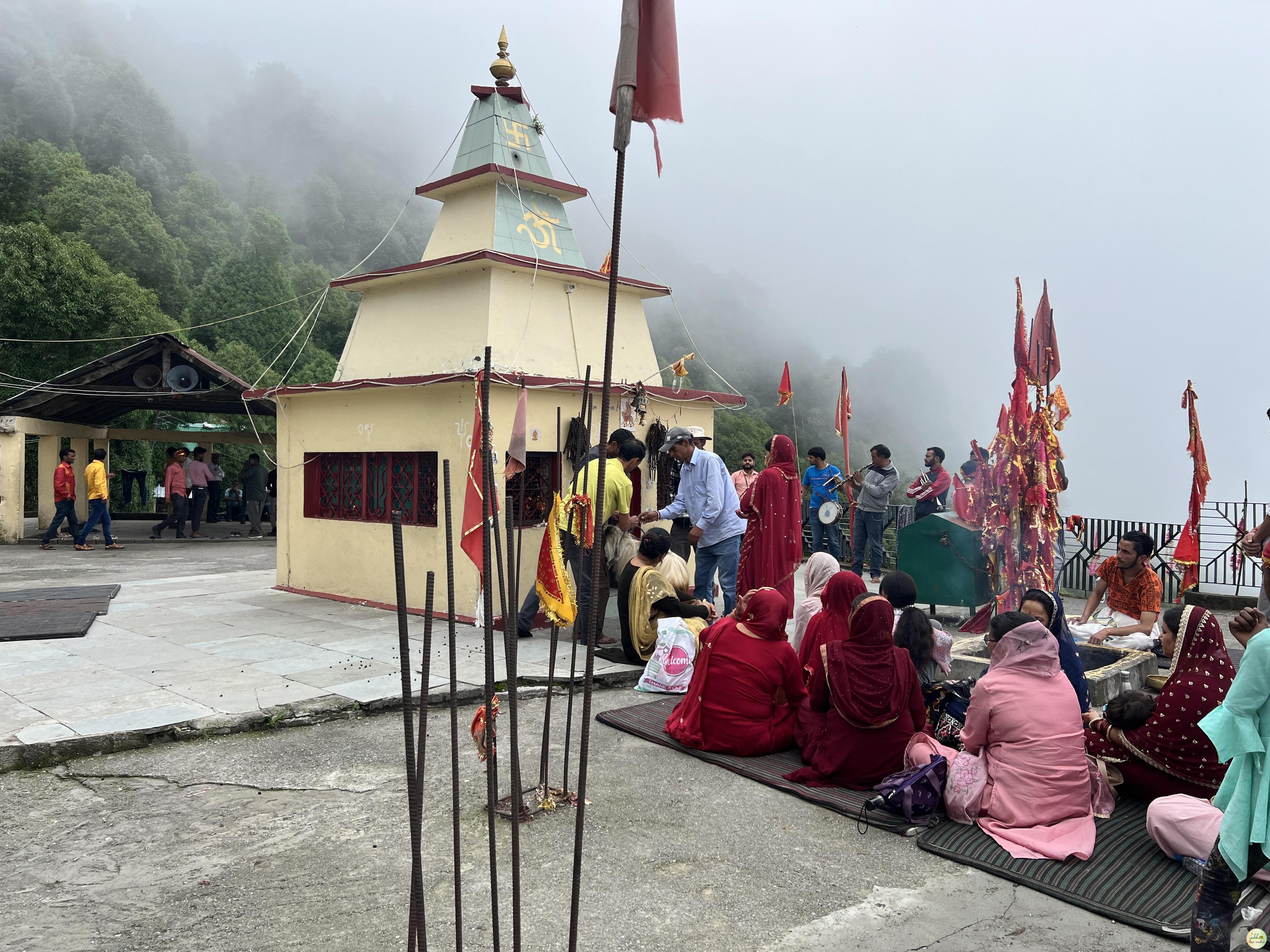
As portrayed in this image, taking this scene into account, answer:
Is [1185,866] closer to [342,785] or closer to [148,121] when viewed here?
[342,785]

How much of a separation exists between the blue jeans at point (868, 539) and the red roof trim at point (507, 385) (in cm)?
225

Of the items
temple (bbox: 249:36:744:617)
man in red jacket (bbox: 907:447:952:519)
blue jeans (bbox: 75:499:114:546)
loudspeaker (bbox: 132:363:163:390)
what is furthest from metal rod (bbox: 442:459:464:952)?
loudspeaker (bbox: 132:363:163:390)

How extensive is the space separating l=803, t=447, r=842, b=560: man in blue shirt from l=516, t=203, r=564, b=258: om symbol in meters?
4.23

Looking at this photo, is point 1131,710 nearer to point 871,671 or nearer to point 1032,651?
point 1032,651

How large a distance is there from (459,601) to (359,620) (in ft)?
3.92

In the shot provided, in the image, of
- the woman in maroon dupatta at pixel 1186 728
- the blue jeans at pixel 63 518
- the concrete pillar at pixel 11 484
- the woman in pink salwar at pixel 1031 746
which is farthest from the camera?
the concrete pillar at pixel 11 484

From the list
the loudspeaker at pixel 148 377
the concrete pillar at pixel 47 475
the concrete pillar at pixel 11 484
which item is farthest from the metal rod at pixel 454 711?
the concrete pillar at pixel 47 475

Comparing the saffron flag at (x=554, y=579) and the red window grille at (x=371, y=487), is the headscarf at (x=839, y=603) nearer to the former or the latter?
the saffron flag at (x=554, y=579)

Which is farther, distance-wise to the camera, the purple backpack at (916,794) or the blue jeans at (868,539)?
the blue jeans at (868,539)

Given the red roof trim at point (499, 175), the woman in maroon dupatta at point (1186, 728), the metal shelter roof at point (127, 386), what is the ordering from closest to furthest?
the woman in maroon dupatta at point (1186, 728), the red roof trim at point (499, 175), the metal shelter roof at point (127, 386)

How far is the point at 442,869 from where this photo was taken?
143 inches

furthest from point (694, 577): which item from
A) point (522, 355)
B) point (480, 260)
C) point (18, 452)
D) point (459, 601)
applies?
point (18, 452)

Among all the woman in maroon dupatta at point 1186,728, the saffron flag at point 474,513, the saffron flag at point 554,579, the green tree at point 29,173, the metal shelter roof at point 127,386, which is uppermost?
the green tree at point 29,173

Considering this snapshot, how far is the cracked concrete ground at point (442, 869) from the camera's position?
10.3 feet
